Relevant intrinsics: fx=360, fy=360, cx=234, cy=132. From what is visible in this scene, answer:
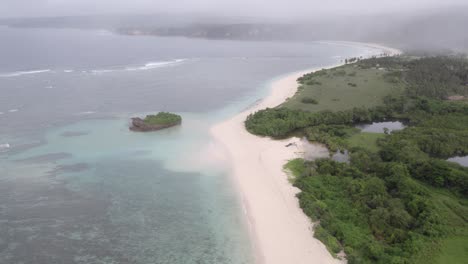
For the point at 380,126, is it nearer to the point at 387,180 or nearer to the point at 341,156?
the point at 341,156

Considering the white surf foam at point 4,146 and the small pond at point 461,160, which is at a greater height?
the white surf foam at point 4,146

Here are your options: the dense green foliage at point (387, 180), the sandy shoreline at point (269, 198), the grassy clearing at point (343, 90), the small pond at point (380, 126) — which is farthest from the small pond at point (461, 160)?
the grassy clearing at point (343, 90)

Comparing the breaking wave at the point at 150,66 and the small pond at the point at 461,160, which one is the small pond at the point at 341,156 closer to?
the small pond at the point at 461,160

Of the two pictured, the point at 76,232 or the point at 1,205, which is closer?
the point at 76,232

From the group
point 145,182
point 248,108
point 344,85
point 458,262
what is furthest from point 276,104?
point 458,262

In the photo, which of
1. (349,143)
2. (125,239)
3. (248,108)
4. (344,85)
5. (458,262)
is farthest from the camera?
(344,85)

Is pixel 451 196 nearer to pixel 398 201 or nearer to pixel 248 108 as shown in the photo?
pixel 398 201

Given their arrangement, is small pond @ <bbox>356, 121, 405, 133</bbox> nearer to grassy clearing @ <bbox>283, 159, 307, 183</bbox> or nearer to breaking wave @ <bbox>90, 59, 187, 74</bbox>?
grassy clearing @ <bbox>283, 159, 307, 183</bbox>
